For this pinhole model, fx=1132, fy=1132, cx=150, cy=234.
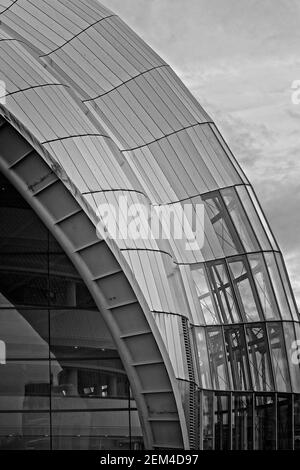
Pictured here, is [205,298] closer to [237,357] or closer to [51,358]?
[237,357]

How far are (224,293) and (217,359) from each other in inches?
65.7

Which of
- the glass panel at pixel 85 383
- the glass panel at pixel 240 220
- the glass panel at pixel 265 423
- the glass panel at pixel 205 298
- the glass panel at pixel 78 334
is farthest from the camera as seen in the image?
the glass panel at pixel 240 220

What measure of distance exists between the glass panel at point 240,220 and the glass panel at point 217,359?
2314mm

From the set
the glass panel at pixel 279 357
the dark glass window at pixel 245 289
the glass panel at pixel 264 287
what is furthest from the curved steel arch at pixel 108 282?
the glass panel at pixel 264 287

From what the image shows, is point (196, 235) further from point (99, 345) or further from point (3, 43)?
point (3, 43)

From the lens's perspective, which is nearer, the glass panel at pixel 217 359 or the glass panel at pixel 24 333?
the glass panel at pixel 24 333

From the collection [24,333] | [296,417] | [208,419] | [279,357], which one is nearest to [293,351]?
[279,357]

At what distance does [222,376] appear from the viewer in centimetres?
2592

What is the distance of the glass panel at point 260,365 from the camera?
26.0 metres

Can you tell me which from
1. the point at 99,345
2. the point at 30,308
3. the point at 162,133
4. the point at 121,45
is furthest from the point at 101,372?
the point at 121,45

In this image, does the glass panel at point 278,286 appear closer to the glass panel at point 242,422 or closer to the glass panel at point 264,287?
the glass panel at point 264,287

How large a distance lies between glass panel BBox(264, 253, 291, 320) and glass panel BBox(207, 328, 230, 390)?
1.68 meters

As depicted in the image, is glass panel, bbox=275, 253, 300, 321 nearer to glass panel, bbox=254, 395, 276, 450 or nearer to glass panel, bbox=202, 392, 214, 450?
glass panel, bbox=254, 395, 276, 450

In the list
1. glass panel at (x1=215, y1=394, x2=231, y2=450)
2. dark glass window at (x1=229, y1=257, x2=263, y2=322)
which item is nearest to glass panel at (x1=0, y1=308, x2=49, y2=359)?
glass panel at (x1=215, y1=394, x2=231, y2=450)
